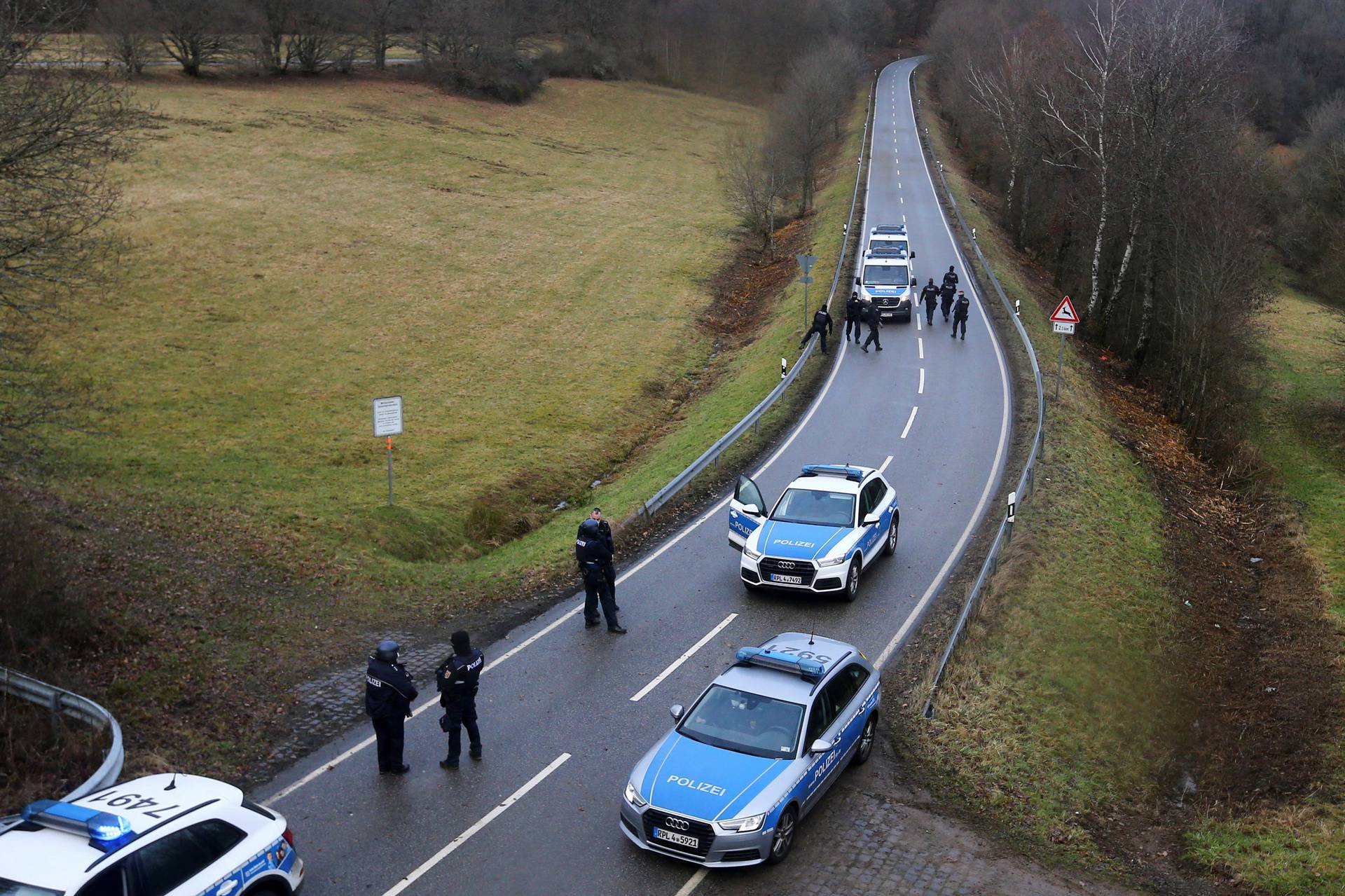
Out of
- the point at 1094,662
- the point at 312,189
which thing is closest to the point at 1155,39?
the point at 1094,662

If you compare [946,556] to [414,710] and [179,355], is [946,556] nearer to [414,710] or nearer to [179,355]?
[414,710]

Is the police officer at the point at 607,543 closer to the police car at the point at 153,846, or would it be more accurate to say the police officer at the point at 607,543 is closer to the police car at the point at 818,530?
the police car at the point at 818,530

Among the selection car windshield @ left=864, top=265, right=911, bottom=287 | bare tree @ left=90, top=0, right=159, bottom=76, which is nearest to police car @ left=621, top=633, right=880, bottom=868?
car windshield @ left=864, top=265, right=911, bottom=287

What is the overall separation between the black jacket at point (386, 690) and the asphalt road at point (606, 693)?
2.80ft

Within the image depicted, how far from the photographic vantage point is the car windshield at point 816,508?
1625 cm

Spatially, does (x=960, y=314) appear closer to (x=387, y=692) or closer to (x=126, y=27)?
(x=387, y=692)

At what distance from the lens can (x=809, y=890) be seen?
9.37 metres

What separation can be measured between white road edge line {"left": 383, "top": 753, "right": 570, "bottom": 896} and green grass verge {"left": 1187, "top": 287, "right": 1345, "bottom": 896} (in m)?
6.95

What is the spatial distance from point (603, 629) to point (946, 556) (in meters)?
6.16

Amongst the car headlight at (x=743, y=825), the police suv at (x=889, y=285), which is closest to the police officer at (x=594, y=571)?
the car headlight at (x=743, y=825)

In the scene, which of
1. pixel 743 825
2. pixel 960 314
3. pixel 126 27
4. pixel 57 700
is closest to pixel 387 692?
pixel 57 700

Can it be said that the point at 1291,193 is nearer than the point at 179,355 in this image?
No

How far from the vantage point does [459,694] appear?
36.7 ft

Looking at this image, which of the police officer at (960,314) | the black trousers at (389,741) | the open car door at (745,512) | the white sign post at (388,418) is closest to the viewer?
the black trousers at (389,741)
